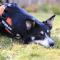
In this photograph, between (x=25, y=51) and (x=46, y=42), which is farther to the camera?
(x=46, y=42)

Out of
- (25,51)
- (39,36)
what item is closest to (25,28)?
(39,36)

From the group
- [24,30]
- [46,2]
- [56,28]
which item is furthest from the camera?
[46,2]

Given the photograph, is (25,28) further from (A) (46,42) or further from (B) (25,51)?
(B) (25,51)

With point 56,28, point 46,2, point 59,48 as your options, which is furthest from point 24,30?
point 46,2

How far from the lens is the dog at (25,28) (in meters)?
8.46

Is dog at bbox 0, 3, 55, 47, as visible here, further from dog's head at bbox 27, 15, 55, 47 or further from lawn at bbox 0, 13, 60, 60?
lawn at bbox 0, 13, 60, 60

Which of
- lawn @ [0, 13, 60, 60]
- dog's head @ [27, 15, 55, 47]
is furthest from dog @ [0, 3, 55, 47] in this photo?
lawn @ [0, 13, 60, 60]

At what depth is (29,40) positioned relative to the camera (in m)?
8.54

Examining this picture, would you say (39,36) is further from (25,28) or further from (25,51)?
(25,51)

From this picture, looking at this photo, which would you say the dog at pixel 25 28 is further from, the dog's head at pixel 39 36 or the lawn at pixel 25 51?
the lawn at pixel 25 51

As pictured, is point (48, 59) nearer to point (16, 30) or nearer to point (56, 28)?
point (16, 30)

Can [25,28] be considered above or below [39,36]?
above

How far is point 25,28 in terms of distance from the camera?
27.7 ft

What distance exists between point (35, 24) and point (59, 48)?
0.70 meters
